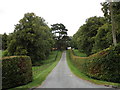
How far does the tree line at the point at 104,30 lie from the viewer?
17500 millimetres

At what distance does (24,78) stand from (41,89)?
320cm

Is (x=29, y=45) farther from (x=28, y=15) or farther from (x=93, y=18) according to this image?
(x=93, y=18)

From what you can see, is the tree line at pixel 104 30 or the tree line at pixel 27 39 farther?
the tree line at pixel 27 39

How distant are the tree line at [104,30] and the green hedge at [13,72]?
35.4 ft

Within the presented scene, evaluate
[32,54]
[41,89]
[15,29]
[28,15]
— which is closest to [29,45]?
[32,54]

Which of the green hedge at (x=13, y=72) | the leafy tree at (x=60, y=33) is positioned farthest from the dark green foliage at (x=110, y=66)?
the leafy tree at (x=60, y=33)

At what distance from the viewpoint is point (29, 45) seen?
4459 centimetres

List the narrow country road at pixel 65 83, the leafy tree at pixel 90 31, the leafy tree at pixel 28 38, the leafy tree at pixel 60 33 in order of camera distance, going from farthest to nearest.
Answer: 1. the leafy tree at pixel 60 33
2. the leafy tree at pixel 90 31
3. the leafy tree at pixel 28 38
4. the narrow country road at pixel 65 83

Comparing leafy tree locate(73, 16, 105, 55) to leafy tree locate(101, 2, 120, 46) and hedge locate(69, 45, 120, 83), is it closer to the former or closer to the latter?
leafy tree locate(101, 2, 120, 46)

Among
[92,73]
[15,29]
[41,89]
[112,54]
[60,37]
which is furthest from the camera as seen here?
[60,37]

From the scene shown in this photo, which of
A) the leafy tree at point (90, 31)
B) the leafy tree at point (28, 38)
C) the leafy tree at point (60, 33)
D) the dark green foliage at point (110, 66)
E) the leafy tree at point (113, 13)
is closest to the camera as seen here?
the dark green foliage at point (110, 66)

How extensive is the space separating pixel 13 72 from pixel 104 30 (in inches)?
948

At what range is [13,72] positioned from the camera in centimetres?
1284

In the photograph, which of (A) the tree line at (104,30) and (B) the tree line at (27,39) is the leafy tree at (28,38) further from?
(A) the tree line at (104,30)
